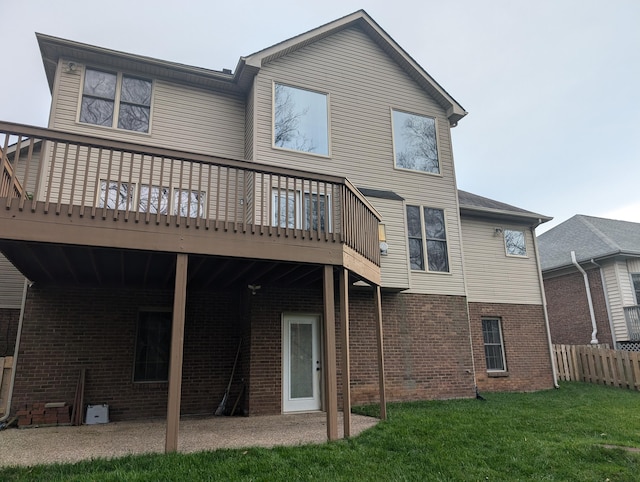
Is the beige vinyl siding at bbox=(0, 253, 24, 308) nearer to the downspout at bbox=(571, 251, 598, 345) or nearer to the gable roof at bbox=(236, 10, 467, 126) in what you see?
the gable roof at bbox=(236, 10, 467, 126)

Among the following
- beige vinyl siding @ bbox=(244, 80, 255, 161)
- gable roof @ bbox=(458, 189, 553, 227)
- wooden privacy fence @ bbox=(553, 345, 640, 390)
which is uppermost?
beige vinyl siding @ bbox=(244, 80, 255, 161)

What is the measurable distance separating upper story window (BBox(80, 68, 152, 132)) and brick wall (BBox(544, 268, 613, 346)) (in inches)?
670

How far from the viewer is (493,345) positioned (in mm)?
12672

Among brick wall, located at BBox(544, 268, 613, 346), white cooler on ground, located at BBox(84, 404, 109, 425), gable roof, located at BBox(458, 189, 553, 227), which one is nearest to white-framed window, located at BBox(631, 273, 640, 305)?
brick wall, located at BBox(544, 268, 613, 346)

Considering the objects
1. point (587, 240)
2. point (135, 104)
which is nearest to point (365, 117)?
point (135, 104)

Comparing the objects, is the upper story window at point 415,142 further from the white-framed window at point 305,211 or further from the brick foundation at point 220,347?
the brick foundation at point 220,347

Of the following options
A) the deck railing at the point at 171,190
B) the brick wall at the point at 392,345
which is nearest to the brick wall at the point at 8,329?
the deck railing at the point at 171,190

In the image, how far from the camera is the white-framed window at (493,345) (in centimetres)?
1248

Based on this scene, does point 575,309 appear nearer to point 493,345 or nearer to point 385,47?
point 493,345

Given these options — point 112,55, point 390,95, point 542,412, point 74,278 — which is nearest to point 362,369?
point 542,412

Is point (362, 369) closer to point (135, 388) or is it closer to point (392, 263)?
point (392, 263)

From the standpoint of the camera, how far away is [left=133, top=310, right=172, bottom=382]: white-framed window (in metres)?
9.12

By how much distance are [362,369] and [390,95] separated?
289 inches

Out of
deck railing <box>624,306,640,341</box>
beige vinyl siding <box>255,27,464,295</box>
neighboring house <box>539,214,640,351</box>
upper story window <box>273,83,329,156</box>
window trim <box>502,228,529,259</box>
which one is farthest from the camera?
neighboring house <box>539,214,640,351</box>
